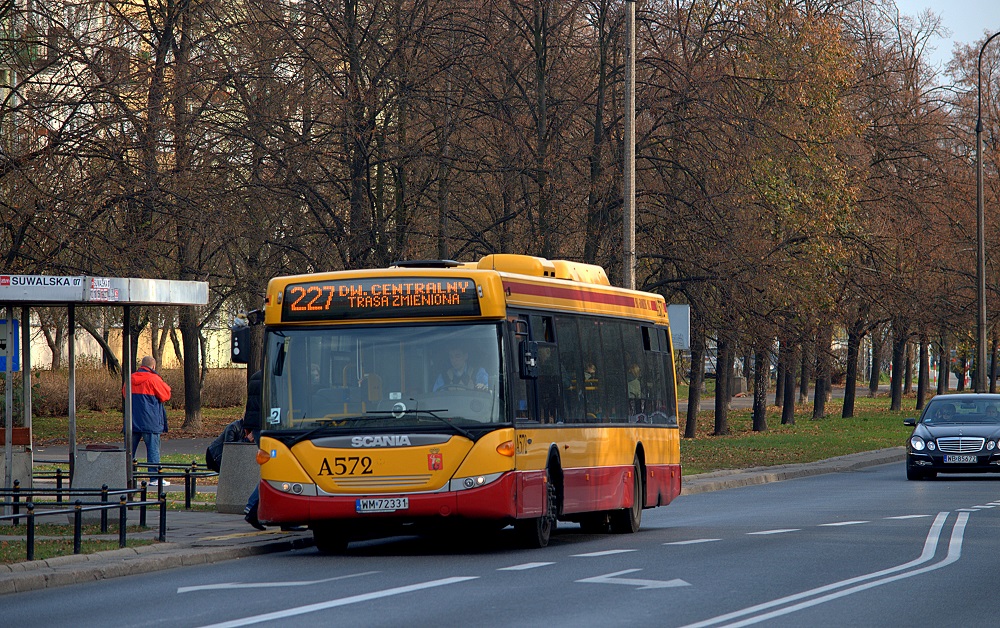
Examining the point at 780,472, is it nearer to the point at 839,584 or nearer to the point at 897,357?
the point at 839,584

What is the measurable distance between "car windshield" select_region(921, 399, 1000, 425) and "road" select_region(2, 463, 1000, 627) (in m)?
11.0

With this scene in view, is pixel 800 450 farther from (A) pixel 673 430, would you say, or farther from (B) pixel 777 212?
(A) pixel 673 430

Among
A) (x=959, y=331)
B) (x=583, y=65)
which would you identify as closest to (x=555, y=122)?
(x=583, y=65)

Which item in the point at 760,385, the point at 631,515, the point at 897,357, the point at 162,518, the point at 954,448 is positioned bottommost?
the point at 631,515

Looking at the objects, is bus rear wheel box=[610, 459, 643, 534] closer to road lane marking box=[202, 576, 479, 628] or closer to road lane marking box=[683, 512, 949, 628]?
road lane marking box=[683, 512, 949, 628]

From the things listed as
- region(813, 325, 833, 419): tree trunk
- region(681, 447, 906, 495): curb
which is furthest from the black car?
region(813, 325, 833, 419): tree trunk

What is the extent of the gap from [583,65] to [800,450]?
1126 centimetres

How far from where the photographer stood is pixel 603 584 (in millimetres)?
11805

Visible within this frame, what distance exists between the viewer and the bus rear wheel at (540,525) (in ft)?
49.5

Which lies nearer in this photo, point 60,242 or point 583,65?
point 60,242

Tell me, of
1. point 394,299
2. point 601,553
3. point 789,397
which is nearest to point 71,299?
point 394,299

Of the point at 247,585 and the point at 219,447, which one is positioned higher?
the point at 219,447

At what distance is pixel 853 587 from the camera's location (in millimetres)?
11648

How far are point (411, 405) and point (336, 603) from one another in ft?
12.3
